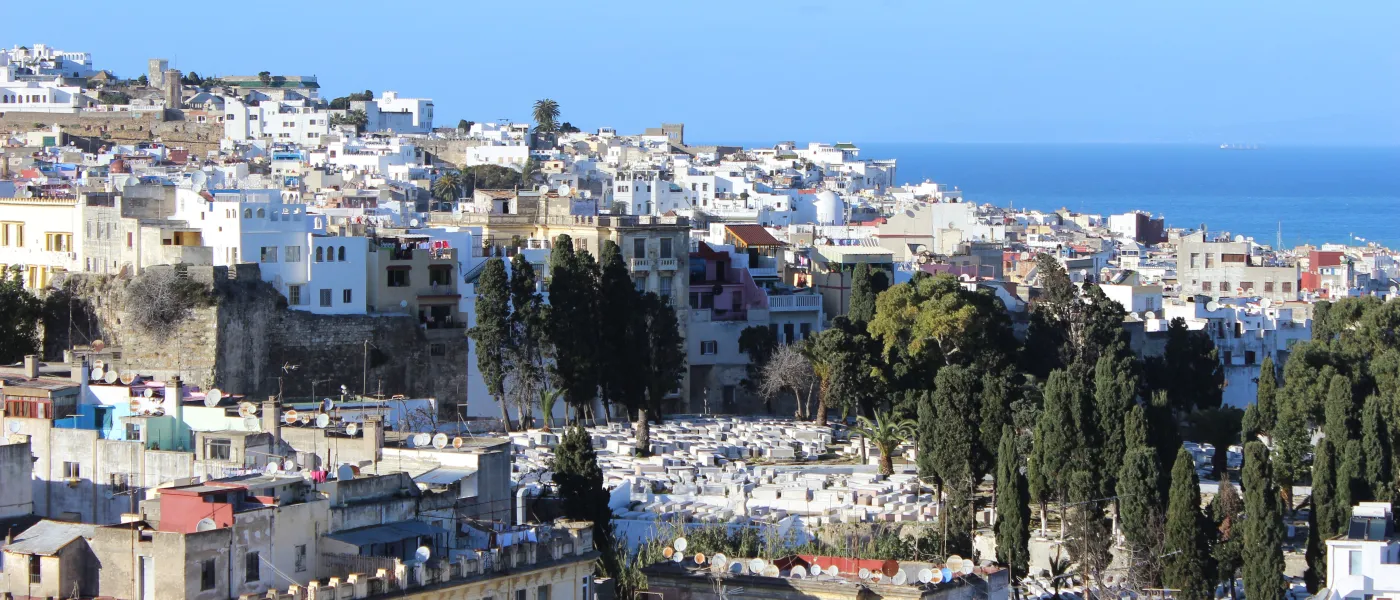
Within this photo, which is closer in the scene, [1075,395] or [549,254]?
[1075,395]

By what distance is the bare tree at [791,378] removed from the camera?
55.3m

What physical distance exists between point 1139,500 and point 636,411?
46.3 ft

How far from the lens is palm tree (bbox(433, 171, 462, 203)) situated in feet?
306

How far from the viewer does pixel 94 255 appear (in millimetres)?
52625

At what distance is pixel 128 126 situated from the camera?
110625 mm

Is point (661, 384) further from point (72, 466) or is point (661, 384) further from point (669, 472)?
point (72, 466)

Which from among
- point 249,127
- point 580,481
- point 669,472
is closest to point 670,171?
point 249,127

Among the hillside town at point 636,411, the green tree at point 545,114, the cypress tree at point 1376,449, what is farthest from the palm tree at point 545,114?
the cypress tree at point 1376,449

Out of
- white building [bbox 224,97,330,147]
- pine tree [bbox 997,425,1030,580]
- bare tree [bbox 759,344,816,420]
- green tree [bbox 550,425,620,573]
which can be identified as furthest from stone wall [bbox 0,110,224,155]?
green tree [bbox 550,425,620,573]

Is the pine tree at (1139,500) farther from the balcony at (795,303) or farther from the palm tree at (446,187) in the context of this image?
the palm tree at (446,187)

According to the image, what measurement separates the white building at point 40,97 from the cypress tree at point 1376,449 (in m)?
79.5

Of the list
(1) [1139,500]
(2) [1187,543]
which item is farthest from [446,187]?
(2) [1187,543]

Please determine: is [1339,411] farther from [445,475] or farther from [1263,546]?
[445,475]

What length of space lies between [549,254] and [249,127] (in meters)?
63.2
